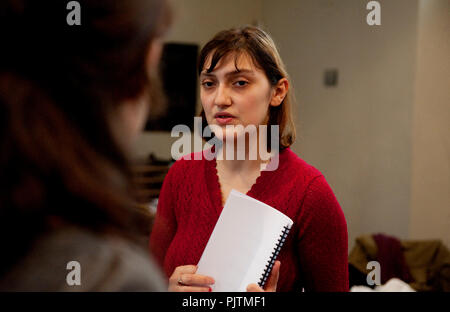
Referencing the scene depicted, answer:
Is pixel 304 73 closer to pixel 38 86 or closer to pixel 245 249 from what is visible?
pixel 245 249

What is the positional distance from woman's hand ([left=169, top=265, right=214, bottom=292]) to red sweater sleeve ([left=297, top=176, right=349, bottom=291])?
0.74 feet

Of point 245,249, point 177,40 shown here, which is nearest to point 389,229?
point 177,40

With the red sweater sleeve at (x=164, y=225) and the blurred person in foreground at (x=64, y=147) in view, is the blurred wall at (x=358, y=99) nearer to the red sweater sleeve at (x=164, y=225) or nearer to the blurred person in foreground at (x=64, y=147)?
the red sweater sleeve at (x=164, y=225)

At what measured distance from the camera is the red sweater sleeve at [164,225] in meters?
1.05

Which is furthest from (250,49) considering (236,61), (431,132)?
(431,132)

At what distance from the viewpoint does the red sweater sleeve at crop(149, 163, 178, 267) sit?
105cm

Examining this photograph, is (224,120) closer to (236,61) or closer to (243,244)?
(236,61)

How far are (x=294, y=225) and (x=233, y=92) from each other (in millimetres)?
295

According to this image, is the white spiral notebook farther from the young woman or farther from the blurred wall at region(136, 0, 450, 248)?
the blurred wall at region(136, 0, 450, 248)

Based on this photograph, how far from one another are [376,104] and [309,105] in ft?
1.40

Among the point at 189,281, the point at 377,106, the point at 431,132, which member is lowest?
the point at 189,281

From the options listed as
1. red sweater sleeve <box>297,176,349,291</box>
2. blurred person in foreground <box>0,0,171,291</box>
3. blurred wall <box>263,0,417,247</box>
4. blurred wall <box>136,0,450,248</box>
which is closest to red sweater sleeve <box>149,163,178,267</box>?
red sweater sleeve <box>297,176,349,291</box>

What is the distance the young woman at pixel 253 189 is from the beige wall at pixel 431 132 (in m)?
1.93

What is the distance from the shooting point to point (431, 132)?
2742 millimetres
